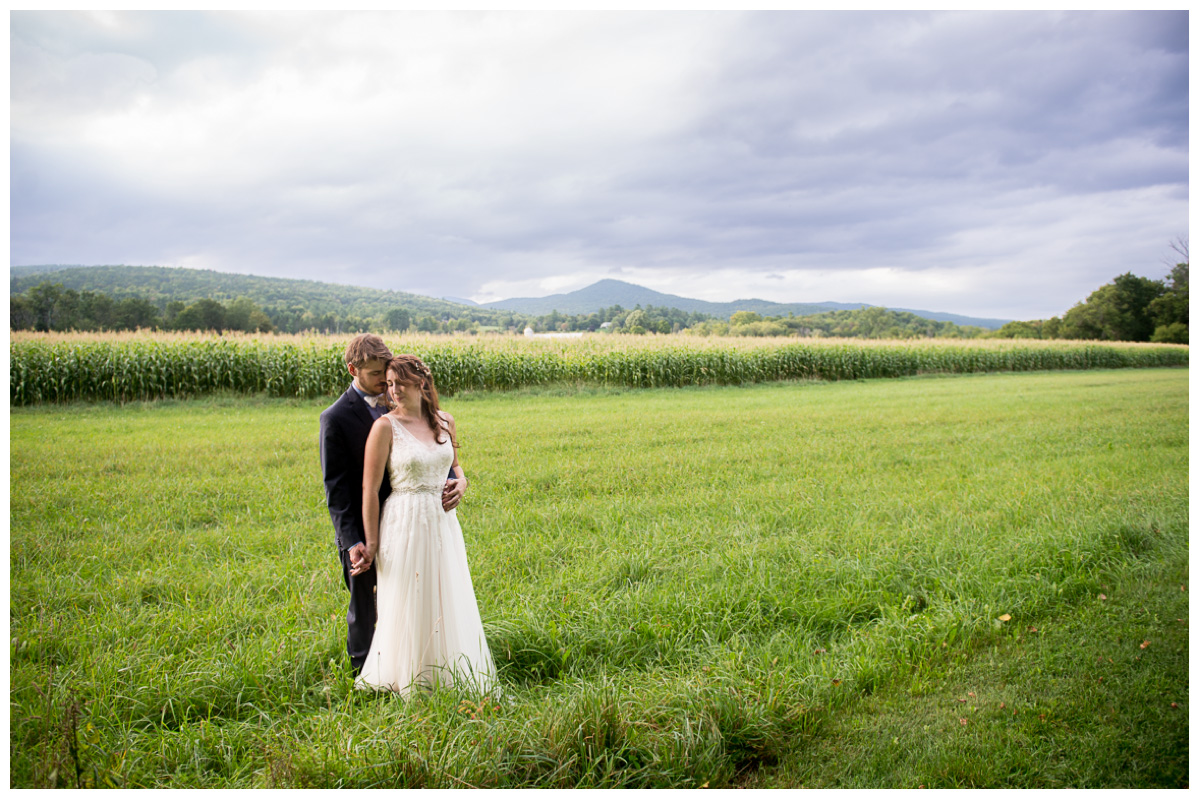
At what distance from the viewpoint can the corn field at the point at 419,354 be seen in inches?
523

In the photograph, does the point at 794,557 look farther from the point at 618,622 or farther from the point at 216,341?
the point at 216,341

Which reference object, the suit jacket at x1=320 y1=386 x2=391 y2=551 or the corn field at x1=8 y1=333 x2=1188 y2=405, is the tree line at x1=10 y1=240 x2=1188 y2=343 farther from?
the suit jacket at x1=320 y1=386 x2=391 y2=551

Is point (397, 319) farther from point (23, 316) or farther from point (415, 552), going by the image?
point (415, 552)

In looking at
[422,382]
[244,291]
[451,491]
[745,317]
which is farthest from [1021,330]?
[422,382]

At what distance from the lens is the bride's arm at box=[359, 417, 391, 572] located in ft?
8.04

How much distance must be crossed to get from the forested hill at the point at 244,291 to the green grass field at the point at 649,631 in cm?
1448

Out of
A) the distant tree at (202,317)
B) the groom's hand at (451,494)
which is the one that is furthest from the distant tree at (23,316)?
the groom's hand at (451,494)

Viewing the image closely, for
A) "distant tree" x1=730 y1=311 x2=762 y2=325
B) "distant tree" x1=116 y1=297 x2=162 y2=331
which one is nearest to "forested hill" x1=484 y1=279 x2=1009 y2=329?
"distant tree" x1=730 y1=311 x2=762 y2=325

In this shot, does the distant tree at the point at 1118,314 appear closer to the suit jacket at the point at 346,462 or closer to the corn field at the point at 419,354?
the corn field at the point at 419,354

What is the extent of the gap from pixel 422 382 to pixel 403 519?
580mm

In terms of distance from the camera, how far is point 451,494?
260 centimetres

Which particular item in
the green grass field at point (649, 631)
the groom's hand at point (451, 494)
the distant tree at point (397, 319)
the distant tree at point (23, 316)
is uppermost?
the distant tree at point (397, 319)

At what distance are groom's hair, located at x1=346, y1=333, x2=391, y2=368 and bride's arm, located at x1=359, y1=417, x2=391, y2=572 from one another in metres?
0.36

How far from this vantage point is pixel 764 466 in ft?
22.8
